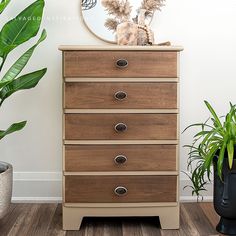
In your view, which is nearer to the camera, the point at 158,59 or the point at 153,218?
the point at 158,59

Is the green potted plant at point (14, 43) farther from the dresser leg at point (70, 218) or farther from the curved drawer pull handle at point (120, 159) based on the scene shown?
the curved drawer pull handle at point (120, 159)

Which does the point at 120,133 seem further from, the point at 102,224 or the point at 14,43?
the point at 14,43

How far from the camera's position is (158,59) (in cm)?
228

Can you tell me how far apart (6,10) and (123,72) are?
95cm

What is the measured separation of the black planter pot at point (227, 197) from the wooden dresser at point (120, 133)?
8.8 inches

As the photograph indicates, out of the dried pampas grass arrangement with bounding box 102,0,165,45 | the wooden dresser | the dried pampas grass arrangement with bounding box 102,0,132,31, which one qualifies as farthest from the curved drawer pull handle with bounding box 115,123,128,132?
the dried pampas grass arrangement with bounding box 102,0,132,31

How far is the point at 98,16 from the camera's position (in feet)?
8.93

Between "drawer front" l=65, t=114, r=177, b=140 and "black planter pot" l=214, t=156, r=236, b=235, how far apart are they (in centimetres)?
31

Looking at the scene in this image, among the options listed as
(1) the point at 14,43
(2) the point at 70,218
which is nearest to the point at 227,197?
(2) the point at 70,218

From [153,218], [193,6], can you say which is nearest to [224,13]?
[193,6]

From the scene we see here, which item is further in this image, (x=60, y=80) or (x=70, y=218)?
(x=60, y=80)

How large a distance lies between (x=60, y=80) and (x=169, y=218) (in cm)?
109

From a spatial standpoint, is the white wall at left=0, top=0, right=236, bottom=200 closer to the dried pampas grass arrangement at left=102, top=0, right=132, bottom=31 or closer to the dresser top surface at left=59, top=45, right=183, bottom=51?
the dried pampas grass arrangement at left=102, top=0, right=132, bottom=31

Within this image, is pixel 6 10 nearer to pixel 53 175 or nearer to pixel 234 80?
pixel 53 175
